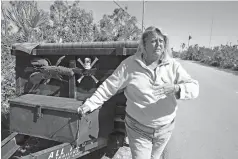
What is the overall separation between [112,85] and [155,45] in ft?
1.88

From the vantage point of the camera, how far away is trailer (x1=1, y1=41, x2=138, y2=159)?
2598 mm

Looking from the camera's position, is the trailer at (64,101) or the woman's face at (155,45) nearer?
the woman's face at (155,45)

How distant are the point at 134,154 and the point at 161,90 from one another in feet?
2.59

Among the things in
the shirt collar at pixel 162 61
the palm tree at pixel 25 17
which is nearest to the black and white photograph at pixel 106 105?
the shirt collar at pixel 162 61

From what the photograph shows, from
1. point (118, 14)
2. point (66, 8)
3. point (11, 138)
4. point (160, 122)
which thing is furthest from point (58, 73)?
point (118, 14)

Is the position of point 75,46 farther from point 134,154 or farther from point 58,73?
point 134,154

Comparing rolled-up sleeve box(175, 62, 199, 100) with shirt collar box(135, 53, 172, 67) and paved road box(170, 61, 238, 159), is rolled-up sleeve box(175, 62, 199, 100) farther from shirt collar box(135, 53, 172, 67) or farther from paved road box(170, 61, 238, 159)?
paved road box(170, 61, 238, 159)

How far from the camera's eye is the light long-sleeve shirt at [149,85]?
7.12 ft

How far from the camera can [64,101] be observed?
3021mm

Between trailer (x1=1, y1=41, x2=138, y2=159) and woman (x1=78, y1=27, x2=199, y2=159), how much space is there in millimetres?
423

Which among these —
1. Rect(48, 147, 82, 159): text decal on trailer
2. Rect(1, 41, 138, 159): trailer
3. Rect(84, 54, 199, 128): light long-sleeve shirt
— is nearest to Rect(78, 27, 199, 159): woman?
Rect(84, 54, 199, 128): light long-sleeve shirt

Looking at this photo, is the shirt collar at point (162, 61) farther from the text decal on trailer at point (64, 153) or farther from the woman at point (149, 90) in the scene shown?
the text decal on trailer at point (64, 153)

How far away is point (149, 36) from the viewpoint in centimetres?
220

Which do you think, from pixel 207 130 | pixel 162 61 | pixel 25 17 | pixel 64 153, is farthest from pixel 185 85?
pixel 25 17
